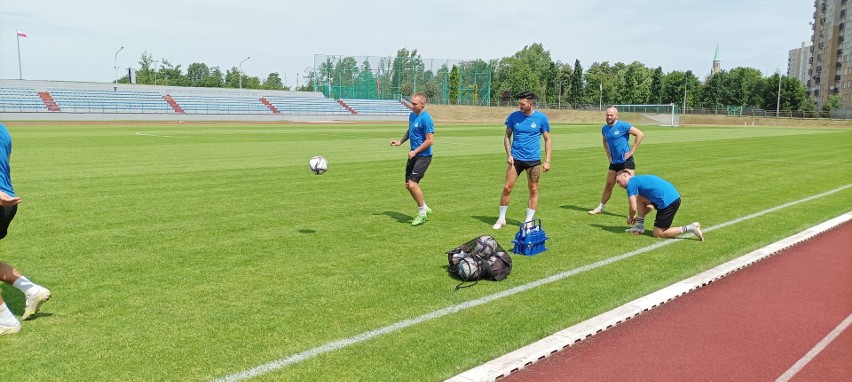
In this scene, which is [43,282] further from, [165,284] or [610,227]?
[610,227]

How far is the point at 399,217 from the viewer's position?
1082 centimetres

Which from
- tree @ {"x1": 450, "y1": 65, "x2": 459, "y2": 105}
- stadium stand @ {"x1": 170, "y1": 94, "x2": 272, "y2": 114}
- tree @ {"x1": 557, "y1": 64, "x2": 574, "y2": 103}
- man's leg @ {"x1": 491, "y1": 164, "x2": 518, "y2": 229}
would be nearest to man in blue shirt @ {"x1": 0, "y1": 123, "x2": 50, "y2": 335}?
man's leg @ {"x1": 491, "y1": 164, "x2": 518, "y2": 229}

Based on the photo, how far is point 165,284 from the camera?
6.59m

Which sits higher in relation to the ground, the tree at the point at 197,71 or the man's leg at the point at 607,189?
the tree at the point at 197,71

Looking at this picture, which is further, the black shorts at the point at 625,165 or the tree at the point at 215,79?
the tree at the point at 215,79

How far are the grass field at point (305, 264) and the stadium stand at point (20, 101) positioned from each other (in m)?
48.0

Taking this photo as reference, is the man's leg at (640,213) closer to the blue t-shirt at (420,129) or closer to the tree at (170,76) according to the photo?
the blue t-shirt at (420,129)

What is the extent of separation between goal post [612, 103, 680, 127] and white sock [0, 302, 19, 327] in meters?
71.2

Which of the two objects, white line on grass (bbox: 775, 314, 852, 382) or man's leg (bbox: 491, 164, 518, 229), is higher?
man's leg (bbox: 491, 164, 518, 229)

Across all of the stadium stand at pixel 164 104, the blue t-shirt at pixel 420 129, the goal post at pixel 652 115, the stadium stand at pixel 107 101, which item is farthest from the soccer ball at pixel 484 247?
the goal post at pixel 652 115

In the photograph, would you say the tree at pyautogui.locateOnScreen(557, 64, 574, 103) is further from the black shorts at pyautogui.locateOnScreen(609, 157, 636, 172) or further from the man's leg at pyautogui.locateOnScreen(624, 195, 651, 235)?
the man's leg at pyautogui.locateOnScreen(624, 195, 651, 235)

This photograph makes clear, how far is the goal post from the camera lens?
70.2 metres

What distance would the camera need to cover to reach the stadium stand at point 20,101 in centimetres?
5565

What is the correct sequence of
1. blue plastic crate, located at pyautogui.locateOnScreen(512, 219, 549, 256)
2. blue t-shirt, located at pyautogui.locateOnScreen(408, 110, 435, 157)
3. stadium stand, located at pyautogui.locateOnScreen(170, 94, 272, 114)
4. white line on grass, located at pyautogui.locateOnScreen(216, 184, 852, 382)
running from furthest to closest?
stadium stand, located at pyautogui.locateOnScreen(170, 94, 272, 114) → blue t-shirt, located at pyautogui.locateOnScreen(408, 110, 435, 157) → blue plastic crate, located at pyautogui.locateOnScreen(512, 219, 549, 256) → white line on grass, located at pyautogui.locateOnScreen(216, 184, 852, 382)
